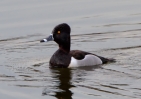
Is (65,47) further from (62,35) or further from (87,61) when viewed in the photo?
(87,61)

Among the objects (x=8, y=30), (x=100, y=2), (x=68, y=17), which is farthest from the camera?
(x=100, y=2)

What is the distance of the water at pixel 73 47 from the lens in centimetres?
1282

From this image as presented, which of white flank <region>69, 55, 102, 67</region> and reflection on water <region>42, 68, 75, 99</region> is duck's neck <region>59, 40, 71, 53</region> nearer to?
white flank <region>69, 55, 102, 67</region>

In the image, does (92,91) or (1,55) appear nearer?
(92,91)

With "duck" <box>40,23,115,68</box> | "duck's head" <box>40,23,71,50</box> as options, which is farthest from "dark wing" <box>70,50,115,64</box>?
"duck's head" <box>40,23,71,50</box>

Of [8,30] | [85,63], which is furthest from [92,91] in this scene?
[8,30]

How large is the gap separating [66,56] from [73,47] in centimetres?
189

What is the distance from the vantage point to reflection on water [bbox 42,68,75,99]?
12516mm

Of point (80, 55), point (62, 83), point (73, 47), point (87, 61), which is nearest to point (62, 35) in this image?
point (80, 55)

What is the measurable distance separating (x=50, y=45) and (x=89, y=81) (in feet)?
14.3

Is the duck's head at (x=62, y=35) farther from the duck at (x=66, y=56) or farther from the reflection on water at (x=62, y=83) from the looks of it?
the reflection on water at (x=62, y=83)

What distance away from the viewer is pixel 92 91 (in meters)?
12.6

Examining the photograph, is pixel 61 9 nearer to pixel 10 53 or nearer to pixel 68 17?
pixel 68 17

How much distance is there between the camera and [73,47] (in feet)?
57.1
